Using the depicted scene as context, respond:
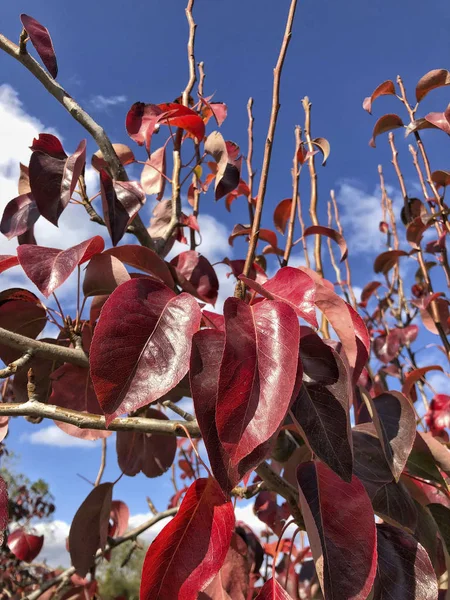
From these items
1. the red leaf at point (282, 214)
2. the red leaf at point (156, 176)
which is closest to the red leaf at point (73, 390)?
the red leaf at point (156, 176)

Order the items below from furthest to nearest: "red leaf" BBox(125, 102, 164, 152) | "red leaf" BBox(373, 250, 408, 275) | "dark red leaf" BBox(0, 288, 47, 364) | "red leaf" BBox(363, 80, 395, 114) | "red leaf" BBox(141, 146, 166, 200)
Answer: "red leaf" BBox(373, 250, 408, 275) < "red leaf" BBox(363, 80, 395, 114) < "red leaf" BBox(141, 146, 166, 200) < "red leaf" BBox(125, 102, 164, 152) < "dark red leaf" BBox(0, 288, 47, 364)

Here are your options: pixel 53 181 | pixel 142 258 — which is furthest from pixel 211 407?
pixel 53 181

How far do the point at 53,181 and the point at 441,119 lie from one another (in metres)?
1.02

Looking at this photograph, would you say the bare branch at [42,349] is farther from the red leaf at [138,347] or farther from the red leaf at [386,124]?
the red leaf at [386,124]

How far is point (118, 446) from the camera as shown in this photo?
1.11 meters

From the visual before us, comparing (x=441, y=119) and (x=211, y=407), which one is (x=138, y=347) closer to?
(x=211, y=407)

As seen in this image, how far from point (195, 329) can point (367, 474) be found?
0.33 m

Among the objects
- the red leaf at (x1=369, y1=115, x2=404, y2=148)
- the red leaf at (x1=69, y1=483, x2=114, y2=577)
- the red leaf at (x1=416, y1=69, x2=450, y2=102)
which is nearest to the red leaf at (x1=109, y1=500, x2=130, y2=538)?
the red leaf at (x1=69, y1=483, x2=114, y2=577)

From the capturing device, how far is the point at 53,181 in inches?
36.4

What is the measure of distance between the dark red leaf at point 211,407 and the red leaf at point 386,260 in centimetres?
136

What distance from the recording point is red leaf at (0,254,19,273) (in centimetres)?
78

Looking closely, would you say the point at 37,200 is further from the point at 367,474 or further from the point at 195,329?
the point at 367,474

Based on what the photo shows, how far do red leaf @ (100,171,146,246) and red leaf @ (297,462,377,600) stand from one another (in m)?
0.50

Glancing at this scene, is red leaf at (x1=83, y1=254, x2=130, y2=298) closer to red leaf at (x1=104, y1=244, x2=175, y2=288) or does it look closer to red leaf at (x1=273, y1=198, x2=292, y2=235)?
red leaf at (x1=104, y1=244, x2=175, y2=288)
